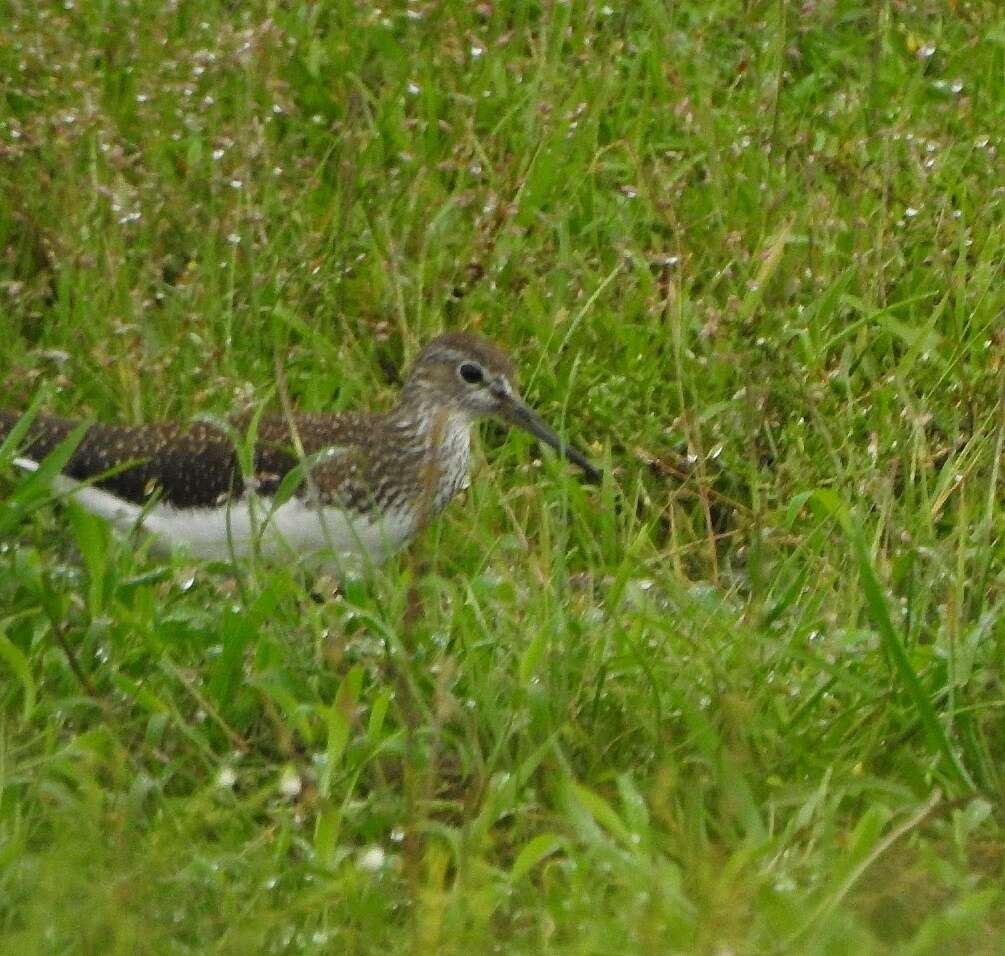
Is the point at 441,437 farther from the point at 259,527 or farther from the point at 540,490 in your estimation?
the point at 259,527

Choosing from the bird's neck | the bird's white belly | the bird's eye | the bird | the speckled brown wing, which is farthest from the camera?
the bird's eye

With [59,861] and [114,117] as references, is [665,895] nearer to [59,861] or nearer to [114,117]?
[59,861]

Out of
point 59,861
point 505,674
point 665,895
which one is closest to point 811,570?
point 505,674

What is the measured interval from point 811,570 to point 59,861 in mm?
2414

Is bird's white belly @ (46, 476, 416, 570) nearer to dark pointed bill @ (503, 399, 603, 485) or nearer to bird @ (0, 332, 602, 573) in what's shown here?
bird @ (0, 332, 602, 573)

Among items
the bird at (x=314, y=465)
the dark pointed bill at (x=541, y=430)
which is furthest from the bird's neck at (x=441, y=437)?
the dark pointed bill at (x=541, y=430)

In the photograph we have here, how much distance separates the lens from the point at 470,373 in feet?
21.9

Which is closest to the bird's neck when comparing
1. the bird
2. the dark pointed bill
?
the bird

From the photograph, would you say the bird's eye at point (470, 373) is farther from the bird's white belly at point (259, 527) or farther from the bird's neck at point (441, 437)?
the bird's white belly at point (259, 527)

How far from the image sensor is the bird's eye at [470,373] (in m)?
6.68

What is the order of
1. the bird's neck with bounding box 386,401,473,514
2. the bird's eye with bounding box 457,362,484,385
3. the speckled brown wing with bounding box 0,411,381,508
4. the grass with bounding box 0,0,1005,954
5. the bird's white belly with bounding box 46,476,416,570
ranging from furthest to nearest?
1. the bird's eye with bounding box 457,362,484,385
2. the bird's neck with bounding box 386,401,473,514
3. the speckled brown wing with bounding box 0,411,381,508
4. the bird's white belly with bounding box 46,476,416,570
5. the grass with bounding box 0,0,1005,954

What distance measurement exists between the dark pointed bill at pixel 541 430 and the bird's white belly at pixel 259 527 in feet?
1.53

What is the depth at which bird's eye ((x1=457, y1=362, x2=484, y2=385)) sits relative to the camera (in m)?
6.68

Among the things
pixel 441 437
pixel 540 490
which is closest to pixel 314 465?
pixel 441 437
